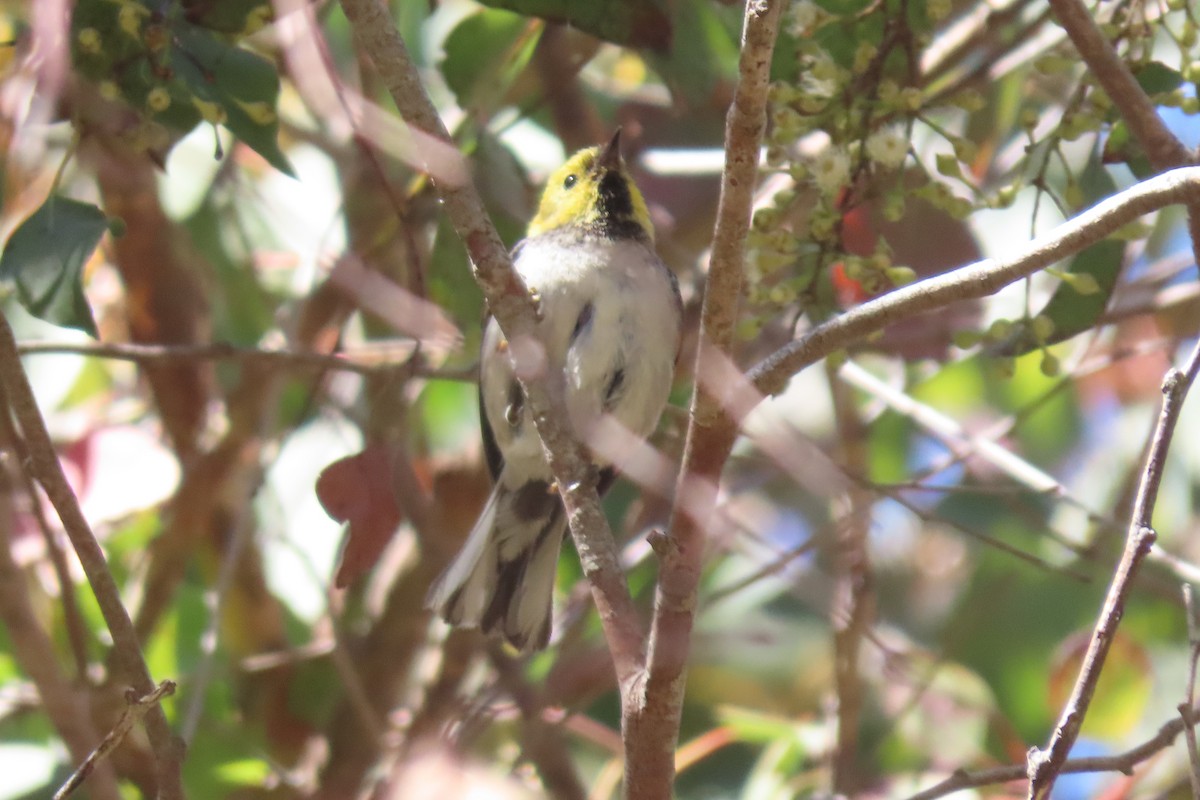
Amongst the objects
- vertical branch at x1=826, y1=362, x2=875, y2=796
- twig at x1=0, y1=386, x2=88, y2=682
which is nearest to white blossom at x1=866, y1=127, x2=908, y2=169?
vertical branch at x1=826, y1=362, x2=875, y2=796

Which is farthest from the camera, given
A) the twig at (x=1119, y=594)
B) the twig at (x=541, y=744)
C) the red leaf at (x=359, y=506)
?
the twig at (x=541, y=744)

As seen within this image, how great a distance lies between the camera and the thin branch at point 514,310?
1769mm

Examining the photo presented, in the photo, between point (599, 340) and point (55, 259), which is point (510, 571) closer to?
point (599, 340)

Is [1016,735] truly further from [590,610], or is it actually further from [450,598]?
[450,598]

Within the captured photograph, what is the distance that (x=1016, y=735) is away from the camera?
11.7 feet

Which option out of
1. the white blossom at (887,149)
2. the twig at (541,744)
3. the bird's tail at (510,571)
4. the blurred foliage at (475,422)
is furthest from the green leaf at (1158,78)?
the twig at (541,744)

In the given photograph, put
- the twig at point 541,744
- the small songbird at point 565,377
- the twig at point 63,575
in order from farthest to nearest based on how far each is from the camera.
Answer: the twig at point 541,744, the small songbird at point 565,377, the twig at point 63,575

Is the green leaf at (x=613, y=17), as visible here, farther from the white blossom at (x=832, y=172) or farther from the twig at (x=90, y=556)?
the twig at (x=90, y=556)

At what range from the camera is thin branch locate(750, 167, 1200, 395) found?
1.49 metres

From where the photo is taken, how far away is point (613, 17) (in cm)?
248

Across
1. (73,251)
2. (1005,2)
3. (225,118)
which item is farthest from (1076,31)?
(1005,2)

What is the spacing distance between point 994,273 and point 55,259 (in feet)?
4.42

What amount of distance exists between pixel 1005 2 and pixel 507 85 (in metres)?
1.27

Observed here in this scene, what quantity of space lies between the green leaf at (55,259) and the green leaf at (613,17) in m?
0.75
